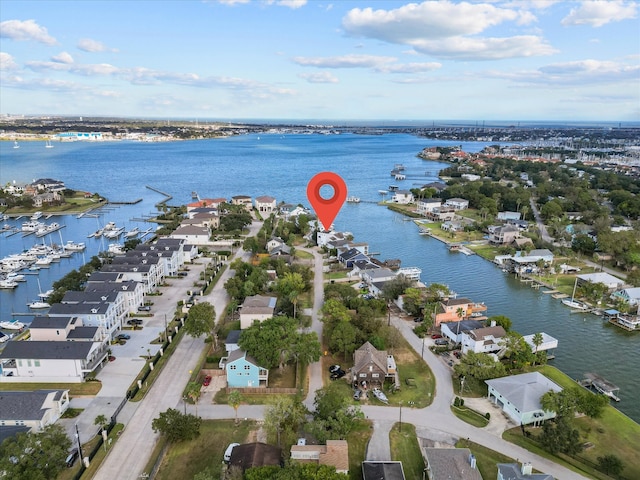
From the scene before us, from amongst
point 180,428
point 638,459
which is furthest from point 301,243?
point 638,459

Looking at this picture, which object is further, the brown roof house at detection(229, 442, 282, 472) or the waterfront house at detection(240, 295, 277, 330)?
the waterfront house at detection(240, 295, 277, 330)

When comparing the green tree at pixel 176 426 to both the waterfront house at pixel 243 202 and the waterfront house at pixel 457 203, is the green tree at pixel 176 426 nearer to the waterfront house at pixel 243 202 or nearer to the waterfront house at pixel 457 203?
the waterfront house at pixel 243 202

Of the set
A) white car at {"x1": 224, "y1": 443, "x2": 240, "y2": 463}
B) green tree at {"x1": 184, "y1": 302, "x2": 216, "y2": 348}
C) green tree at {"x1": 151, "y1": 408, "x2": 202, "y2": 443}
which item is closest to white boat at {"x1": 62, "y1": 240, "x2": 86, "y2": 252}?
green tree at {"x1": 184, "y1": 302, "x2": 216, "y2": 348}

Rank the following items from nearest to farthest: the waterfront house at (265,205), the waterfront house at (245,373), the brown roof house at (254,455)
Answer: the brown roof house at (254,455) < the waterfront house at (245,373) < the waterfront house at (265,205)

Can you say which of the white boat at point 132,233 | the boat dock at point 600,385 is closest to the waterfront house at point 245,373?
the boat dock at point 600,385

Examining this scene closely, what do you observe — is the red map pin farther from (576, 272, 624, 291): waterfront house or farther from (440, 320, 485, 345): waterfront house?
(576, 272, 624, 291): waterfront house

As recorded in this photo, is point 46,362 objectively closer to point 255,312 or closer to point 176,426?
point 176,426

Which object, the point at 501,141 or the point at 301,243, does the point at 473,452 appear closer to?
the point at 301,243

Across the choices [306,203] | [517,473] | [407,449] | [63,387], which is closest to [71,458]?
[63,387]
